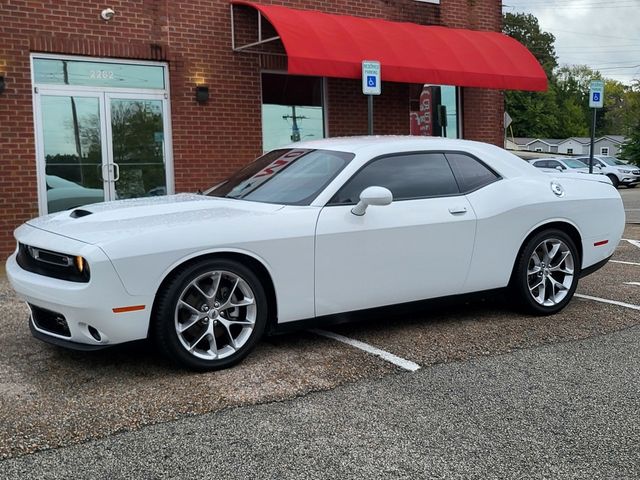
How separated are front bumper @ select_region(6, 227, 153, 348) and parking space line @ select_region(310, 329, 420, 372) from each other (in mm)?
1556

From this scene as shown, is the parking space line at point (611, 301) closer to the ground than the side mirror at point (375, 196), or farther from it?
closer to the ground

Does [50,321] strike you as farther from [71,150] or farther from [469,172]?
[71,150]

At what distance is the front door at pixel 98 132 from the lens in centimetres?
924

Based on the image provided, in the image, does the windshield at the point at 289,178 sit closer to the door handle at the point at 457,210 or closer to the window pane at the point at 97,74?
the door handle at the point at 457,210

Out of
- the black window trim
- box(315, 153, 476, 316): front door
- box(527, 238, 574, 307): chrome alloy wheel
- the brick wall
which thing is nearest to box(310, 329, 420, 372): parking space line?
box(315, 153, 476, 316): front door

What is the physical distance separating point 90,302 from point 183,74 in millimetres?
6643

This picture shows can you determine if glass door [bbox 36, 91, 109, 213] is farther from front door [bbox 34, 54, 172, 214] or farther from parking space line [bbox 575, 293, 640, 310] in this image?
parking space line [bbox 575, 293, 640, 310]

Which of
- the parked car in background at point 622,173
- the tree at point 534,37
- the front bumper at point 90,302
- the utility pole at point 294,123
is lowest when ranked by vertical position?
the parked car in background at point 622,173

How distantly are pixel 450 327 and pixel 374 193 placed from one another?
4.91ft

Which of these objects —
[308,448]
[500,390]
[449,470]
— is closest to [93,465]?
[308,448]

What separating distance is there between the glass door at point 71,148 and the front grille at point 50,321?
17.0 ft

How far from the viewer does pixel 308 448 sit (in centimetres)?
334

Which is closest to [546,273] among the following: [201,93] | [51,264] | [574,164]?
[51,264]

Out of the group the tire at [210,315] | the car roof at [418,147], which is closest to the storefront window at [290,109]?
the car roof at [418,147]
